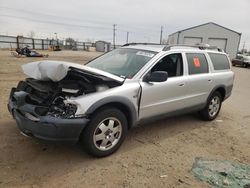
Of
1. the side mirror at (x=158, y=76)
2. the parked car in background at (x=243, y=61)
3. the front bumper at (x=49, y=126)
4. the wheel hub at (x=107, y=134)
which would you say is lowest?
the parked car in background at (x=243, y=61)

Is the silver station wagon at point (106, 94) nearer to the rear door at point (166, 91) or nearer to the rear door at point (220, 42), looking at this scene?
the rear door at point (166, 91)

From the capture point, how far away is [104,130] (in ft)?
10.9

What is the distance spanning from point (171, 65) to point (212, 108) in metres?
1.92

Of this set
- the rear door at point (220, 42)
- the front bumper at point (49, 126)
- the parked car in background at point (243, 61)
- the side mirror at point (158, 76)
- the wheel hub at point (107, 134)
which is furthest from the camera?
the rear door at point (220, 42)

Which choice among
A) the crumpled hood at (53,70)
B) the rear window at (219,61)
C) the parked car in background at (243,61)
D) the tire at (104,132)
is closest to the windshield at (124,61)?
the crumpled hood at (53,70)

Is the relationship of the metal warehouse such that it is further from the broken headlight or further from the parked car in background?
the broken headlight

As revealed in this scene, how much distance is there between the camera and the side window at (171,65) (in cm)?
406

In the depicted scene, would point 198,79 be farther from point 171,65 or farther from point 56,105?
point 56,105

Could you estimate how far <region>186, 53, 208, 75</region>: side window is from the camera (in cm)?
465

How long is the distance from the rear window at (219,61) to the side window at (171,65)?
126 cm

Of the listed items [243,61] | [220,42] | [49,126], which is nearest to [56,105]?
[49,126]

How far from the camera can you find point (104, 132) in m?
3.33

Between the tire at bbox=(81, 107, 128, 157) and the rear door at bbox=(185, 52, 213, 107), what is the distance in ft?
5.85

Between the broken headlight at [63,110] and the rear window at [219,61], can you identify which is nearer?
the broken headlight at [63,110]
